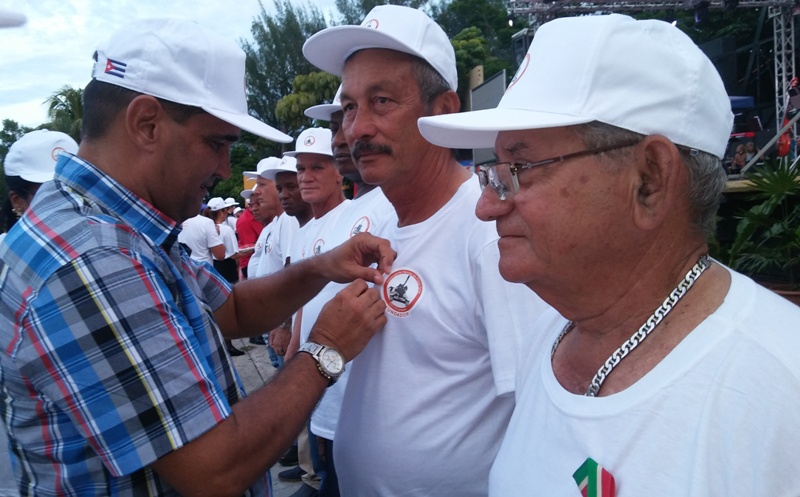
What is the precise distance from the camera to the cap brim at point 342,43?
2.03 metres

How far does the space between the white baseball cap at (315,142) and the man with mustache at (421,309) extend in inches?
109

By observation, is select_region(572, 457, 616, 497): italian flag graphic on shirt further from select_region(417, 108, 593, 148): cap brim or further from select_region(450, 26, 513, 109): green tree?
select_region(450, 26, 513, 109): green tree

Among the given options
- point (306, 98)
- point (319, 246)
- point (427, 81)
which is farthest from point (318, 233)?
point (306, 98)

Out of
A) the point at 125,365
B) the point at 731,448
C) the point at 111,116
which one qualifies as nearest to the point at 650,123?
the point at 731,448

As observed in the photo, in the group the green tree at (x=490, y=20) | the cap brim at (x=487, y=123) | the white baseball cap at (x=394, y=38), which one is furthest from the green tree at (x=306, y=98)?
the cap brim at (x=487, y=123)

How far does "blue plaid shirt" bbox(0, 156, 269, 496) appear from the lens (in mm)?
1319

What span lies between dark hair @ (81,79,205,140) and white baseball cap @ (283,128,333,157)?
3.23 m

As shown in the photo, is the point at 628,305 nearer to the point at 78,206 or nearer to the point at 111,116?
the point at 78,206

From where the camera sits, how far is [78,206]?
57.7 inches

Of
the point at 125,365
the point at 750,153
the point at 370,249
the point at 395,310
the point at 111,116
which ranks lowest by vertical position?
the point at 750,153

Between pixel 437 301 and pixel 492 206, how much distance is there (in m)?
0.56

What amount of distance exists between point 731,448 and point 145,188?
152 centimetres

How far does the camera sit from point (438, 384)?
1.83 metres

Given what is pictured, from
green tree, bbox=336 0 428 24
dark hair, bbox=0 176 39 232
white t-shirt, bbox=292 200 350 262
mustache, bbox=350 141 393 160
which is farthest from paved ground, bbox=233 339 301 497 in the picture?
green tree, bbox=336 0 428 24
